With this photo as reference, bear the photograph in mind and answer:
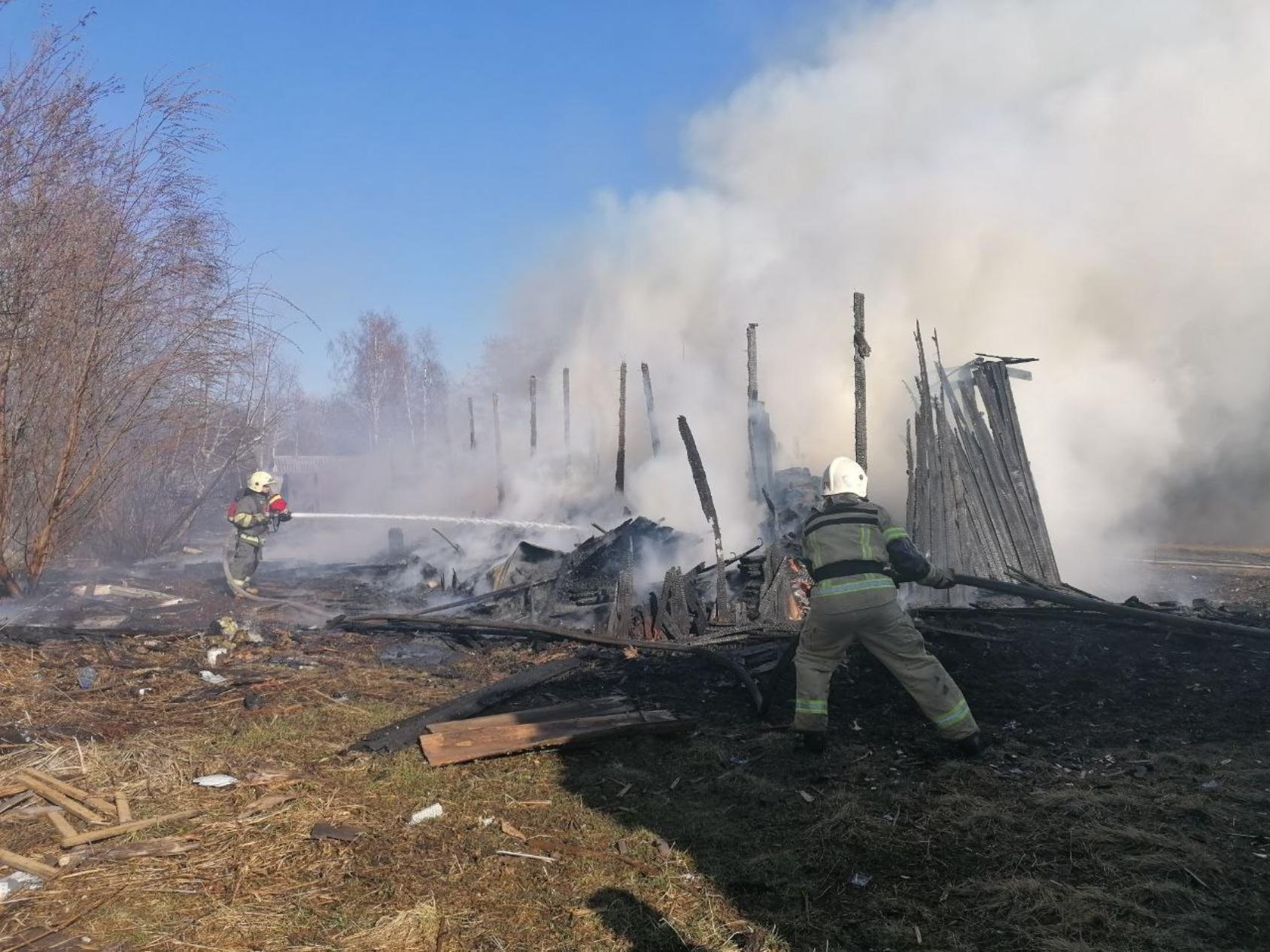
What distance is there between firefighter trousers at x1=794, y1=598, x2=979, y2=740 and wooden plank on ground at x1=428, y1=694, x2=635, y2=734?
1344 millimetres

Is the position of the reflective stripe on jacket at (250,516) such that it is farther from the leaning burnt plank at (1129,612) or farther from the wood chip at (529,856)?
the leaning burnt plank at (1129,612)

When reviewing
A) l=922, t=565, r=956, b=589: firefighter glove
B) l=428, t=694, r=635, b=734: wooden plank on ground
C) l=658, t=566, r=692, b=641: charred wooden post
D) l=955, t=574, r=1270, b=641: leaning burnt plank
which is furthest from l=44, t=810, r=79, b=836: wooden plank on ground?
l=658, t=566, r=692, b=641: charred wooden post

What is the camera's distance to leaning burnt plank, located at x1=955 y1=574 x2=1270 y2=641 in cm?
661

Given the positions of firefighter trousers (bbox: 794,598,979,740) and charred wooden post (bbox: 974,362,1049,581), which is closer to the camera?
firefighter trousers (bbox: 794,598,979,740)

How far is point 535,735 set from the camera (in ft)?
17.6

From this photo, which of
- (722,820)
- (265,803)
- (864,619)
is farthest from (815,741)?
(265,803)

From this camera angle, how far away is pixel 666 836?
414 centimetres

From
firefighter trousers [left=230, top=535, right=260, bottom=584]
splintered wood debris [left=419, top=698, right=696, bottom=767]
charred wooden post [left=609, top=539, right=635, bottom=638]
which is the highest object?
firefighter trousers [left=230, top=535, right=260, bottom=584]

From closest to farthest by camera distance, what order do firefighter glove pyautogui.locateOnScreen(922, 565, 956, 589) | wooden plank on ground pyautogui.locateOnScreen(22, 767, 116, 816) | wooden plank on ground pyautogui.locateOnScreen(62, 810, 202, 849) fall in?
wooden plank on ground pyautogui.locateOnScreen(62, 810, 202, 849) → wooden plank on ground pyautogui.locateOnScreen(22, 767, 116, 816) → firefighter glove pyautogui.locateOnScreen(922, 565, 956, 589)

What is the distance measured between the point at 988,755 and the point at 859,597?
1.19 metres

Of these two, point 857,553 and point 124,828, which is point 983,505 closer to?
point 857,553

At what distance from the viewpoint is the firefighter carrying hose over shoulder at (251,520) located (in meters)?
11.9

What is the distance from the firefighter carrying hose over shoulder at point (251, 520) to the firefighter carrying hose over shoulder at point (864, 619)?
9.13 m

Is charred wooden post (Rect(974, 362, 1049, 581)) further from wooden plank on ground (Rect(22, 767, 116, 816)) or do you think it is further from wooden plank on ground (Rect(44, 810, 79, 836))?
wooden plank on ground (Rect(44, 810, 79, 836))
